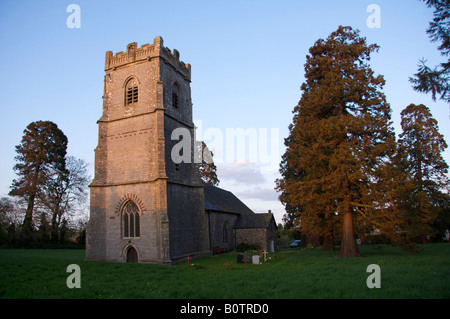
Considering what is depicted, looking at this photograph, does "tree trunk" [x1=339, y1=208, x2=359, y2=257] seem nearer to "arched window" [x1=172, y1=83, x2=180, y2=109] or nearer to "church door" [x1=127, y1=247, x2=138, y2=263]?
"church door" [x1=127, y1=247, x2=138, y2=263]

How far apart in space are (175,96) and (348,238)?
1582 centimetres

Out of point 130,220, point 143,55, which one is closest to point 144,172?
point 130,220

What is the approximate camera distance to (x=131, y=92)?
76.7 ft

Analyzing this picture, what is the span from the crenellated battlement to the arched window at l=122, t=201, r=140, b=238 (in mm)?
10473

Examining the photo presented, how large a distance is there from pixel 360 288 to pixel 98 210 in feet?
59.6

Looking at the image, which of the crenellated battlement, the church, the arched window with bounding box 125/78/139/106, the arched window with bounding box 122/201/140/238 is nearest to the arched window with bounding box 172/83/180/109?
the church

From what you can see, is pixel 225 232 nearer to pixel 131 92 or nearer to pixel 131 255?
pixel 131 255

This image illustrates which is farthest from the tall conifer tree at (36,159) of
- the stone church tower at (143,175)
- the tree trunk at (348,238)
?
the tree trunk at (348,238)

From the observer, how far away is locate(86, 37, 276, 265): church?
20594mm

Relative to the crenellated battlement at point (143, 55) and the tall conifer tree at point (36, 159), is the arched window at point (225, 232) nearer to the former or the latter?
the crenellated battlement at point (143, 55)

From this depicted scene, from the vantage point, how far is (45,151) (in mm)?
35875

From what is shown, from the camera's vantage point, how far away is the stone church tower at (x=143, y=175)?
67.5 ft
